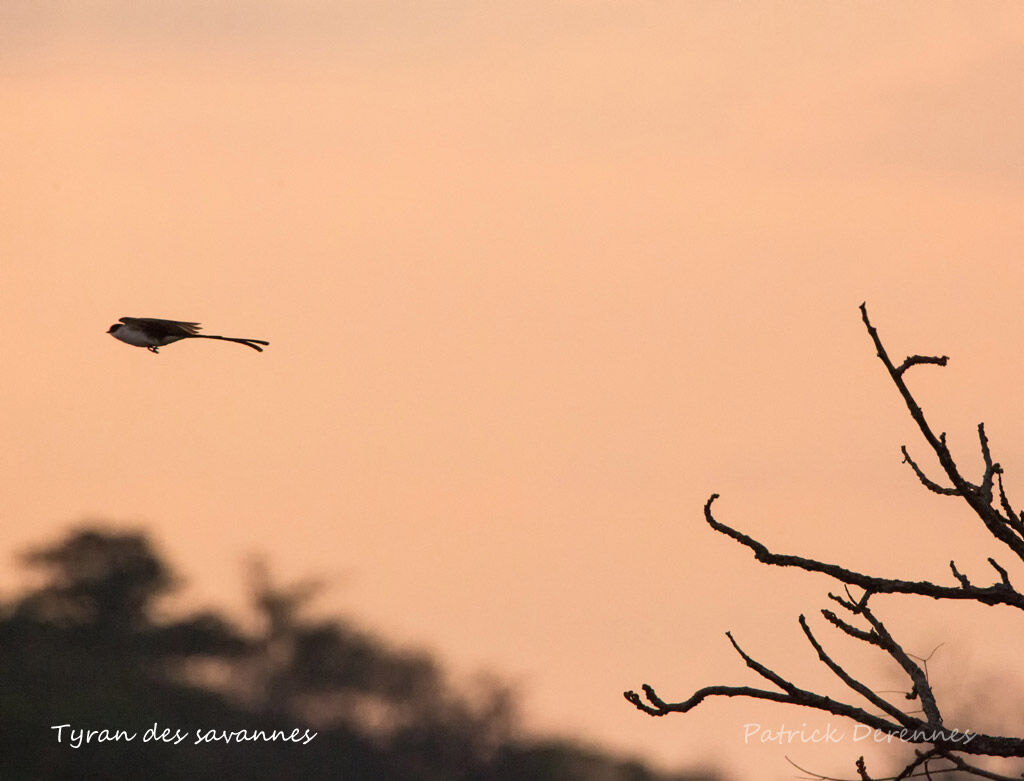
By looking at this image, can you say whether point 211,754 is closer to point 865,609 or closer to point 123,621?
point 123,621

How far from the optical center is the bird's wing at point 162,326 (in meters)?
15.1

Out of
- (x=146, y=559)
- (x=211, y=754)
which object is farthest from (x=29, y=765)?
(x=146, y=559)

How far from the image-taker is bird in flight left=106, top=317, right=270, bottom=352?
49.8 ft

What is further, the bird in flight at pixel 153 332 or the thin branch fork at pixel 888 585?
the bird in flight at pixel 153 332

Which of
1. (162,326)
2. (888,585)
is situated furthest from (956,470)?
(162,326)

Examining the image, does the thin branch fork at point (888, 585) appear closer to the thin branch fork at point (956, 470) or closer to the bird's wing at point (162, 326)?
the thin branch fork at point (956, 470)

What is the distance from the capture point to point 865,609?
957 cm

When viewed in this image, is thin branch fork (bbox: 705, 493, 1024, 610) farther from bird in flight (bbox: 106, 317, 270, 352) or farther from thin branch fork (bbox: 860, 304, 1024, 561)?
bird in flight (bbox: 106, 317, 270, 352)

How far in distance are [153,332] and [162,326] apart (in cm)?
39

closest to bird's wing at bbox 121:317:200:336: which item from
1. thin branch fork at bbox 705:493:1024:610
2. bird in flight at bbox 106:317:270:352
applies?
bird in flight at bbox 106:317:270:352

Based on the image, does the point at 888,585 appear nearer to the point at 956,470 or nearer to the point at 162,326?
the point at 956,470

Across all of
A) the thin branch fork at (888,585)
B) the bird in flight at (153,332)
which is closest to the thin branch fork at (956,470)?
the thin branch fork at (888,585)

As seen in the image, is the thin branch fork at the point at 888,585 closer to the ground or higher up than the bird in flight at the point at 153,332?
closer to the ground

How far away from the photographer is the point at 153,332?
1593 cm
